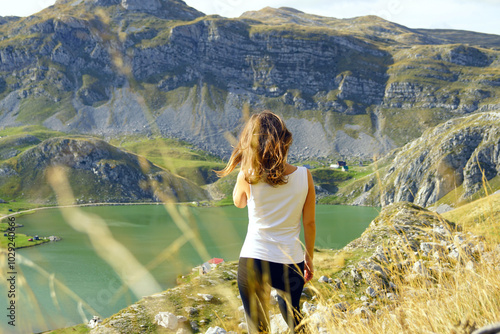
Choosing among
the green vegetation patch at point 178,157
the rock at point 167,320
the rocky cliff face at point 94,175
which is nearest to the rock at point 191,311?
the rock at point 167,320

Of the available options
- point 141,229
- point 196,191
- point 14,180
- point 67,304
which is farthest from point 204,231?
point 14,180

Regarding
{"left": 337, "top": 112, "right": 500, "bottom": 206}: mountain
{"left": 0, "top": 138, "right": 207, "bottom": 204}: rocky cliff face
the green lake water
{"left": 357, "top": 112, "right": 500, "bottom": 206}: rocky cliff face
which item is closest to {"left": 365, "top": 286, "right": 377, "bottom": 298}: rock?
the green lake water

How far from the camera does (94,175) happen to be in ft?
431

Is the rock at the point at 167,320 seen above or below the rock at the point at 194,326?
above

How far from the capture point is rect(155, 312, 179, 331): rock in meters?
7.01

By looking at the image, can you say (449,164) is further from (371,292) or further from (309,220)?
(309,220)

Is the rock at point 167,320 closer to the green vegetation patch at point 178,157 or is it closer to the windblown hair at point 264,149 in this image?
the windblown hair at point 264,149

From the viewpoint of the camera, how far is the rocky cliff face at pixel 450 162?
113688 millimetres

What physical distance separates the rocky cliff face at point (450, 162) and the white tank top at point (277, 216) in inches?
4323

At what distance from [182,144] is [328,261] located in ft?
634

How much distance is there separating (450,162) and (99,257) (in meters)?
117

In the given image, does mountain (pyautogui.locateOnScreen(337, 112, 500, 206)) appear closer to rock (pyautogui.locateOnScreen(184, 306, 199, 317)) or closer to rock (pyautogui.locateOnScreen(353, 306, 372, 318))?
rock (pyautogui.locateOnScreen(184, 306, 199, 317))

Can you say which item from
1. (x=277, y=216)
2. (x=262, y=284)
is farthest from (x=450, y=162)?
(x=262, y=284)

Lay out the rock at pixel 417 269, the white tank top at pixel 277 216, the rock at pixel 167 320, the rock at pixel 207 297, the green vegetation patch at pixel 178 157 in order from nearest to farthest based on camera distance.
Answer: the white tank top at pixel 277 216, the rock at pixel 417 269, the rock at pixel 167 320, the rock at pixel 207 297, the green vegetation patch at pixel 178 157
